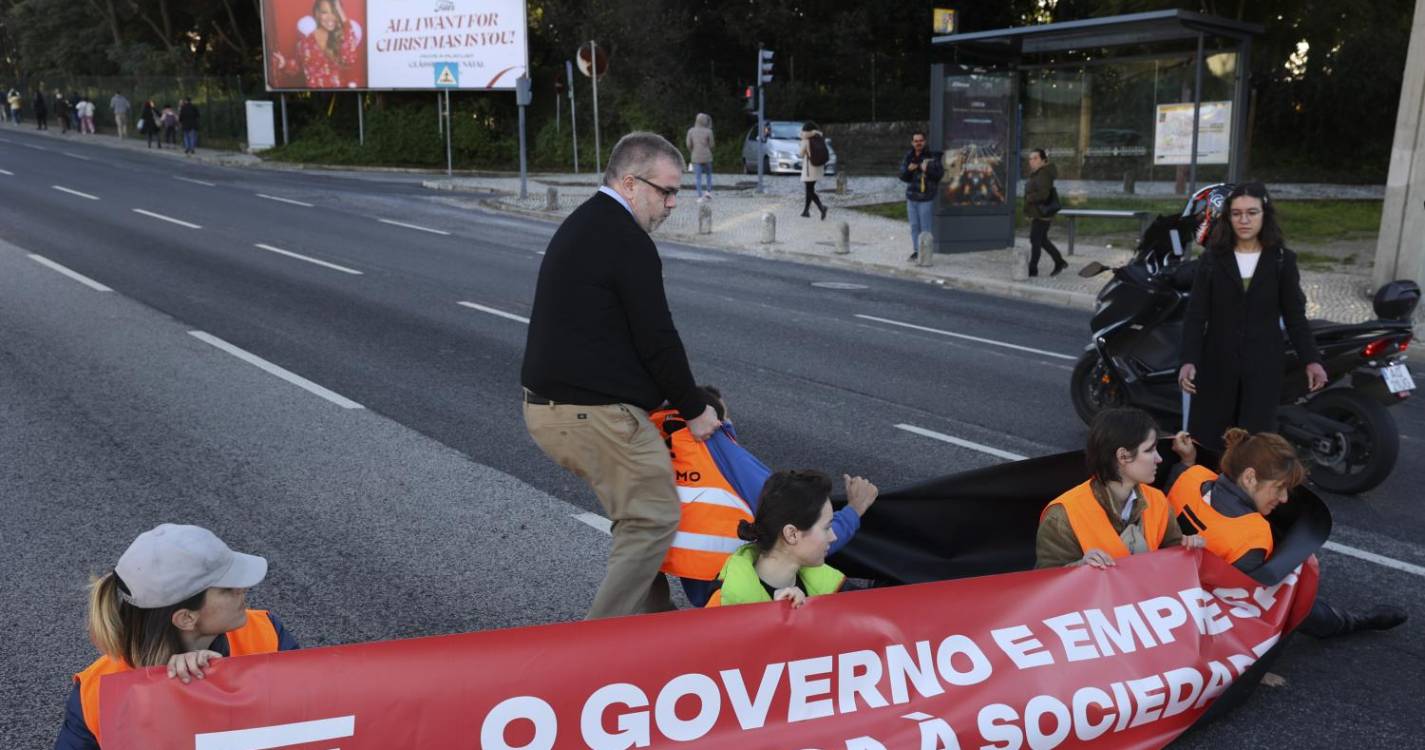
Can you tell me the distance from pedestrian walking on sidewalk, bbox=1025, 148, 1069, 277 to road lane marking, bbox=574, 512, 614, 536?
11.6m

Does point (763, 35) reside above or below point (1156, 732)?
above

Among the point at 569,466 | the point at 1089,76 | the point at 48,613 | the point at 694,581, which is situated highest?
the point at 1089,76

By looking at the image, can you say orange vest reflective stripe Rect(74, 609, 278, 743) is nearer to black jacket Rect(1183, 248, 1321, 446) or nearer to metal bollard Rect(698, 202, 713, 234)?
black jacket Rect(1183, 248, 1321, 446)

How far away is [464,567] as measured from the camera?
598 centimetres

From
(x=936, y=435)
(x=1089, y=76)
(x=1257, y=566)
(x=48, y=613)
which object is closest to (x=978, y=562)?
(x=1257, y=566)

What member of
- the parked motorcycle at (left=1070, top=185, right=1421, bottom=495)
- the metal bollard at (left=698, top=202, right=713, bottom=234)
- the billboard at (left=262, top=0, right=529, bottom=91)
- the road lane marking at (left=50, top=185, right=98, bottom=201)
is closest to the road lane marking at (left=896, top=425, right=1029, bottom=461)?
the parked motorcycle at (left=1070, top=185, right=1421, bottom=495)

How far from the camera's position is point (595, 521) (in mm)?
6730

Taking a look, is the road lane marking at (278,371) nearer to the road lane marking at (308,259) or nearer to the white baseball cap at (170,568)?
the road lane marking at (308,259)

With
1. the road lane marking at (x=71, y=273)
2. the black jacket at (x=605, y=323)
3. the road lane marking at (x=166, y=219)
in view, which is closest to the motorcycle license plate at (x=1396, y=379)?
the black jacket at (x=605, y=323)

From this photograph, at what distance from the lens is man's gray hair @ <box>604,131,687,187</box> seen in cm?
423

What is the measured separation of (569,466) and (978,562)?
6.45 feet

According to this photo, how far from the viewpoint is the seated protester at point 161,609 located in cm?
321

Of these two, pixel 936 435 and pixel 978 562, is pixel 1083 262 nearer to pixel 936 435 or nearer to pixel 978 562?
pixel 936 435

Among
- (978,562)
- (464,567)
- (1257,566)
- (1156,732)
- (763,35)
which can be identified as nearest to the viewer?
(1156,732)
